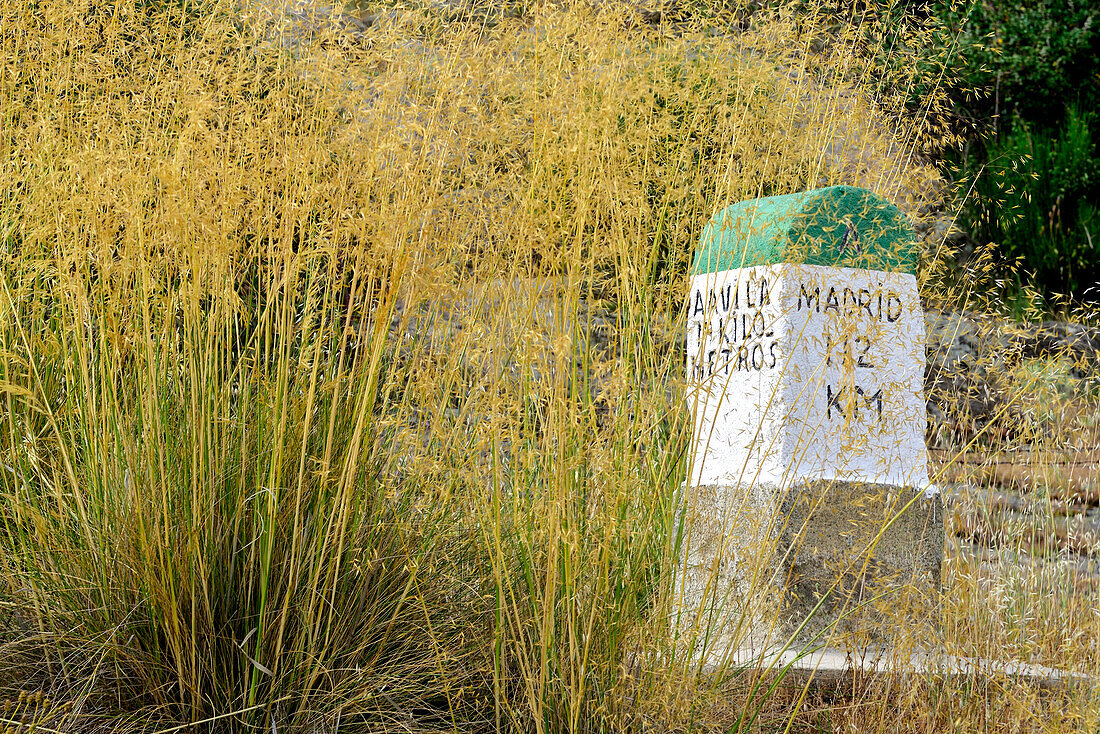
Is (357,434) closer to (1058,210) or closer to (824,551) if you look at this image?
(824,551)

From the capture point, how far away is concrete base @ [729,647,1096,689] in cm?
220

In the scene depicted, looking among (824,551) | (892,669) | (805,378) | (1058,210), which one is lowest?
(1058,210)

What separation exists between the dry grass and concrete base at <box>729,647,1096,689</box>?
57 millimetres

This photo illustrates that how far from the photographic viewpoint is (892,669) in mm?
2203

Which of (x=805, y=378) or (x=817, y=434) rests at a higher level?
(x=805, y=378)

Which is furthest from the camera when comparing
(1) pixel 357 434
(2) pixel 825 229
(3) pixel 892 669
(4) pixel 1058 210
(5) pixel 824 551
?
(4) pixel 1058 210

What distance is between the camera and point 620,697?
1767 millimetres

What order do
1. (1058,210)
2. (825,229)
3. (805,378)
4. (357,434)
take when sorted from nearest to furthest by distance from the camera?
(357,434)
(825,229)
(805,378)
(1058,210)

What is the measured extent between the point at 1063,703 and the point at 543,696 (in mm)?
1558

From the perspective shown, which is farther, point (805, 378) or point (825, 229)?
point (805, 378)

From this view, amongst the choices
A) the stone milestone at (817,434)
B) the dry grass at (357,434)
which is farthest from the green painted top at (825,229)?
the dry grass at (357,434)

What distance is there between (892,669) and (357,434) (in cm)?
136

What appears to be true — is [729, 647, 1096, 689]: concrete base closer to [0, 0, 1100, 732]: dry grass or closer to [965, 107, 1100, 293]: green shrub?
[0, 0, 1100, 732]: dry grass

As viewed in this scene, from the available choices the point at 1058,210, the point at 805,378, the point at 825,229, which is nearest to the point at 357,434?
Answer: the point at 825,229
